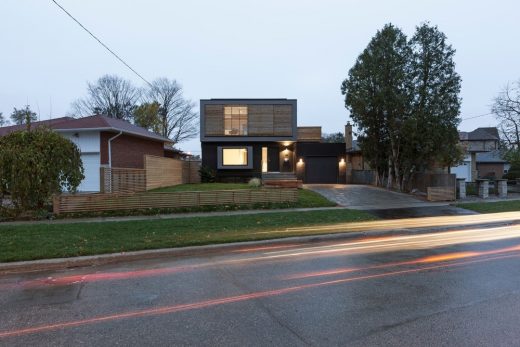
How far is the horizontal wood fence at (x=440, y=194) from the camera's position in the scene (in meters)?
21.6

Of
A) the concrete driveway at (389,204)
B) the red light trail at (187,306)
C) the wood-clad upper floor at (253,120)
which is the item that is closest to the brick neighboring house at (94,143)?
the wood-clad upper floor at (253,120)

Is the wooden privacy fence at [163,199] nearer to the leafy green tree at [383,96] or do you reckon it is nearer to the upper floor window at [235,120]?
the leafy green tree at [383,96]

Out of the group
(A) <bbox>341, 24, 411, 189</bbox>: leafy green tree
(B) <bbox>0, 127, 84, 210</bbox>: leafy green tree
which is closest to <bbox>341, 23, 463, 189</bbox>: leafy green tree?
(A) <bbox>341, 24, 411, 189</bbox>: leafy green tree

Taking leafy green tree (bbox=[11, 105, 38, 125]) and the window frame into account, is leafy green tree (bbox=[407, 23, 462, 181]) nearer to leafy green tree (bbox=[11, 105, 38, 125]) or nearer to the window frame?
the window frame

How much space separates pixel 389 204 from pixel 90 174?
16237 millimetres

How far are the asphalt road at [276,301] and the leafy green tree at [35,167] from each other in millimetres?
7672

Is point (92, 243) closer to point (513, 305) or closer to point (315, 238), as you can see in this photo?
point (315, 238)

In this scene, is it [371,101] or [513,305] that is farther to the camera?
[371,101]

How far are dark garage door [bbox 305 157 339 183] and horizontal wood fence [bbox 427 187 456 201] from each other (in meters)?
13.9

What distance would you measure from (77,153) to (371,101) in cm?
1906

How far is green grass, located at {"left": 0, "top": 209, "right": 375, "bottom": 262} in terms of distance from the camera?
324 inches

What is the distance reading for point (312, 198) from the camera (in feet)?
63.7

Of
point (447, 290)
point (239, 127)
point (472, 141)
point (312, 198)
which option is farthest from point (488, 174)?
point (447, 290)

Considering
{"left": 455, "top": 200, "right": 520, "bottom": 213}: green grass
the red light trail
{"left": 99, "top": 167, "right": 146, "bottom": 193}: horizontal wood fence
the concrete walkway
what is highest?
{"left": 99, "top": 167, "right": 146, "bottom": 193}: horizontal wood fence
